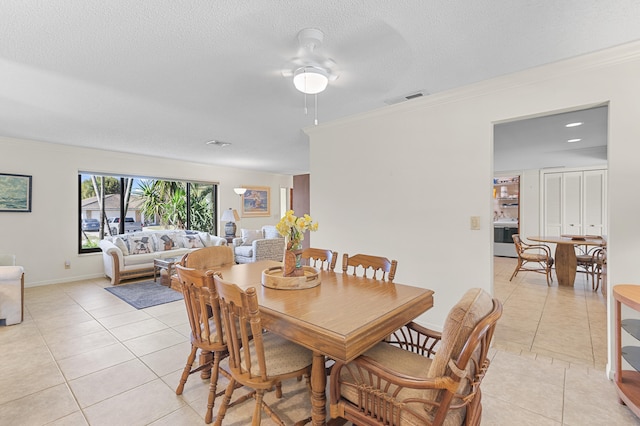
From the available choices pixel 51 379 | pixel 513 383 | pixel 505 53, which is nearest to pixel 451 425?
pixel 513 383

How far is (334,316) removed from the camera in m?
1.40

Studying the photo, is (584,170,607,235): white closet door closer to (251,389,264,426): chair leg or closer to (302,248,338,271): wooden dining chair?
(302,248,338,271): wooden dining chair

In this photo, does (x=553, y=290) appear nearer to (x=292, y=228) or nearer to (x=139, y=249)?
(x=292, y=228)

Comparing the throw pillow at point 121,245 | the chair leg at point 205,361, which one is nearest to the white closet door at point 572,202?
the chair leg at point 205,361

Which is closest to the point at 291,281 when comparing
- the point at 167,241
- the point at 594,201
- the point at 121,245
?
the point at 121,245

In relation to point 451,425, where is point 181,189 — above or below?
above

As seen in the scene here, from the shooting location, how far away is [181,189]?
22.8ft

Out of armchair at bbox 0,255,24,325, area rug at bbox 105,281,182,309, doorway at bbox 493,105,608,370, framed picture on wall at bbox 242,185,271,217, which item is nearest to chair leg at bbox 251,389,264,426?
doorway at bbox 493,105,608,370

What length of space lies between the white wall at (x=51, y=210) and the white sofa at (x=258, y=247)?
2.48m

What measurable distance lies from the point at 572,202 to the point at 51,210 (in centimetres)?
1037

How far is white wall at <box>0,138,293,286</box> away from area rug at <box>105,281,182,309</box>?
113 cm

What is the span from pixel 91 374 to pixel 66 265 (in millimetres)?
3862

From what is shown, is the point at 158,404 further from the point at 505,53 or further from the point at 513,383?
the point at 505,53

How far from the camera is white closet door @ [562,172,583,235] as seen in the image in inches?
258
